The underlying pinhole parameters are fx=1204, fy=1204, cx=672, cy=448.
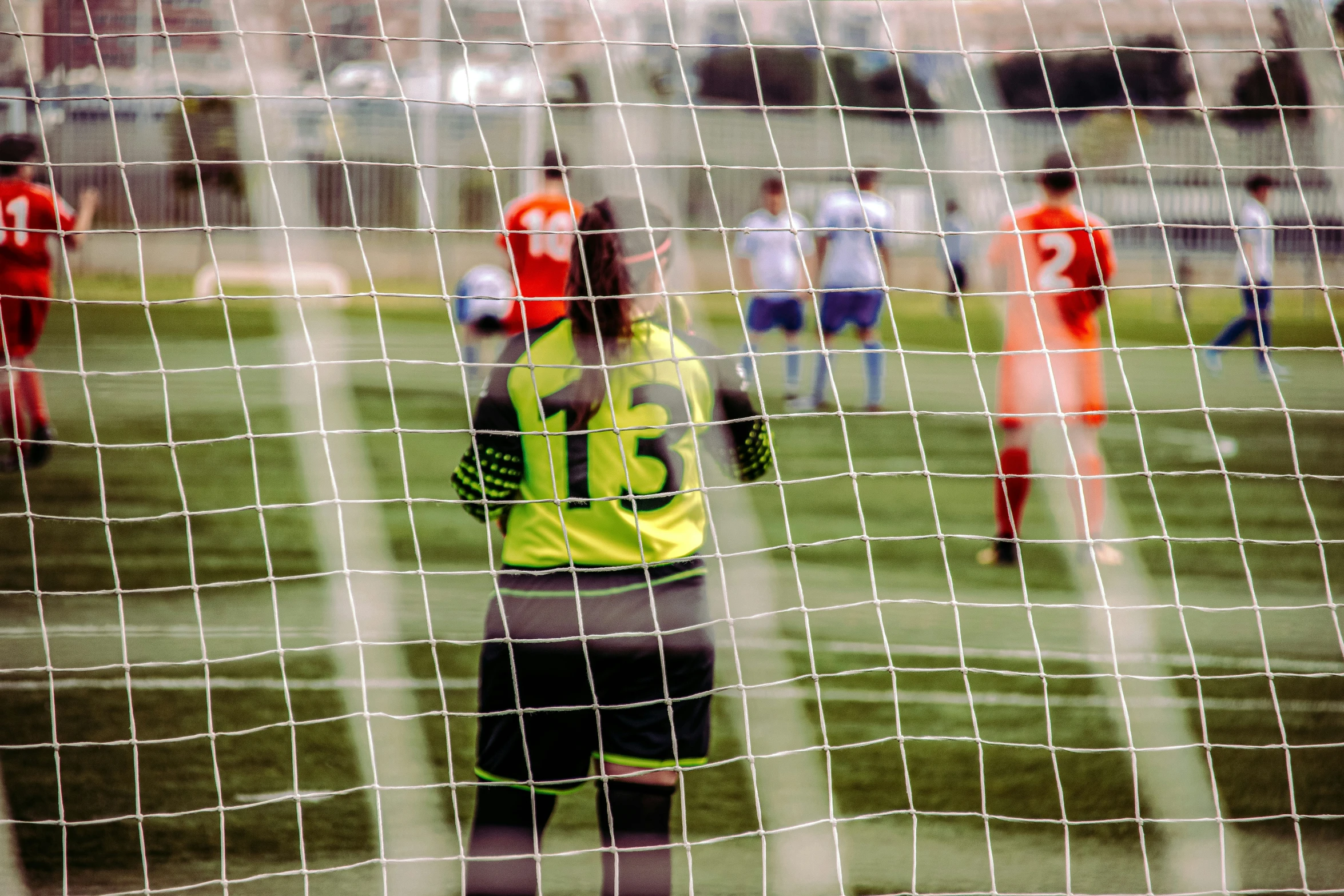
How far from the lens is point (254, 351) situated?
41.4 ft

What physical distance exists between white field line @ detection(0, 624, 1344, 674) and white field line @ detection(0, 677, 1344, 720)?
10.7 inches

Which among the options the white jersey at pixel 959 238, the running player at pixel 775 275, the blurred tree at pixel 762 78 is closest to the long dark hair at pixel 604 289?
the running player at pixel 775 275

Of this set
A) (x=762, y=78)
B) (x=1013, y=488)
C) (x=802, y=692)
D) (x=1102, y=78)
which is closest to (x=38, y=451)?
(x=802, y=692)

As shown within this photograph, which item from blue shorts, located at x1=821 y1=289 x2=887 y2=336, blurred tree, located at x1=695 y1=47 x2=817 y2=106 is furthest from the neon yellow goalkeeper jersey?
blurred tree, located at x1=695 y1=47 x2=817 y2=106

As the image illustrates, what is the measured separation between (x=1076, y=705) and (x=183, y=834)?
2.75 m

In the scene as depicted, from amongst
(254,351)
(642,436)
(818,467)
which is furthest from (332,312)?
(642,436)

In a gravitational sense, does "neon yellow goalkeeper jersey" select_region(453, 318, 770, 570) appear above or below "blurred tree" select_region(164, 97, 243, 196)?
below

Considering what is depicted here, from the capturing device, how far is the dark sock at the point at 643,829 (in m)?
2.30

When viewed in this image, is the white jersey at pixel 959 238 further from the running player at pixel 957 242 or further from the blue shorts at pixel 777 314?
the blue shorts at pixel 777 314

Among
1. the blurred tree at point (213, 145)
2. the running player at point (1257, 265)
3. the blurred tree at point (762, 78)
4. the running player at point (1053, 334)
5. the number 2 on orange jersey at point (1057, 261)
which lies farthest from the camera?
the blurred tree at point (762, 78)

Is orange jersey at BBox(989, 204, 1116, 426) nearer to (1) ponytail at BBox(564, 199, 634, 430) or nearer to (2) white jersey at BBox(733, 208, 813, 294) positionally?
(1) ponytail at BBox(564, 199, 634, 430)

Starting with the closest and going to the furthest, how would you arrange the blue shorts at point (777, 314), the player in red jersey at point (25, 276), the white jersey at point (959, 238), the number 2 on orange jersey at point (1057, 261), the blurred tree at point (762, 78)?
the number 2 on orange jersey at point (1057, 261), the player in red jersey at point (25, 276), the blue shorts at point (777, 314), the white jersey at point (959, 238), the blurred tree at point (762, 78)

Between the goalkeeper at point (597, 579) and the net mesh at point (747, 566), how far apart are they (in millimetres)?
31

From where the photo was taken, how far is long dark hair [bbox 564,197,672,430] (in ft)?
7.61
